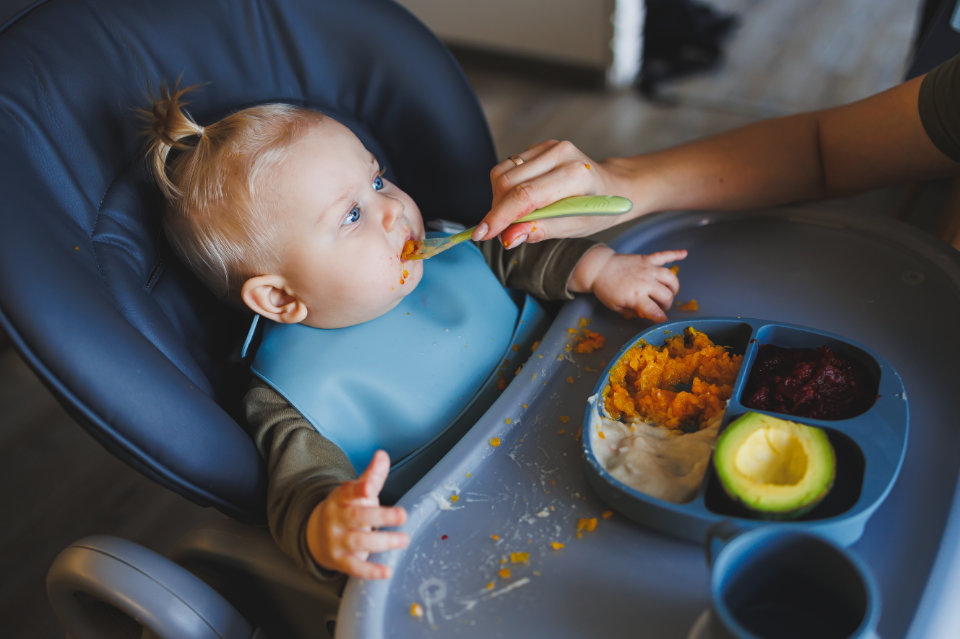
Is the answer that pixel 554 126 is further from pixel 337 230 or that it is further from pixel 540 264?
pixel 337 230

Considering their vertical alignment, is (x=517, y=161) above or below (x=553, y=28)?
above

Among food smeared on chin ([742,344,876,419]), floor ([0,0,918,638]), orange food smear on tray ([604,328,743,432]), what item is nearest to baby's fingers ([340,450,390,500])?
orange food smear on tray ([604,328,743,432])

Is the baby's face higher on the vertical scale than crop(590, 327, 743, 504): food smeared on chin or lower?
higher

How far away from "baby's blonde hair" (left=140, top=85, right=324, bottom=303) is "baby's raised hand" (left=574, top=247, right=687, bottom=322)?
413 millimetres

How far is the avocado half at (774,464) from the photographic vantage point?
63 cm

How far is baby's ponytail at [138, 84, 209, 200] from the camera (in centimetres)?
85

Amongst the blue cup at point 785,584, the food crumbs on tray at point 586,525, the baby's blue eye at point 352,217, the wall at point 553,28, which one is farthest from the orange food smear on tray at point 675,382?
the wall at point 553,28

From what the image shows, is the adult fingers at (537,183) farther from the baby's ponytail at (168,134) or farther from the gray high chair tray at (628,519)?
the baby's ponytail at (168,134)

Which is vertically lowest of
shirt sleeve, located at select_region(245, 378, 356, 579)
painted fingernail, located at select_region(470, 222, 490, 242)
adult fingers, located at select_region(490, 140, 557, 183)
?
shirt sleeve, located at select_region(245, 378, 356, 579)

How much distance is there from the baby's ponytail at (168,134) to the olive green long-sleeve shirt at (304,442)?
264mm

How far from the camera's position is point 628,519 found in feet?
2.38

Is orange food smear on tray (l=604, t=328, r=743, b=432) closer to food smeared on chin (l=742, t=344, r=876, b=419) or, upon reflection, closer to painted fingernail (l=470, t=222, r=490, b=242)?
food smeared on chin (l=742, t=344, r=876, b=419)

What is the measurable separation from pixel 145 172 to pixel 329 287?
0.26 metres

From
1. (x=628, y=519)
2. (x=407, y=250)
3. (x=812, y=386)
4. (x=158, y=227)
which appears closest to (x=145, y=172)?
(x=158, y=227)
